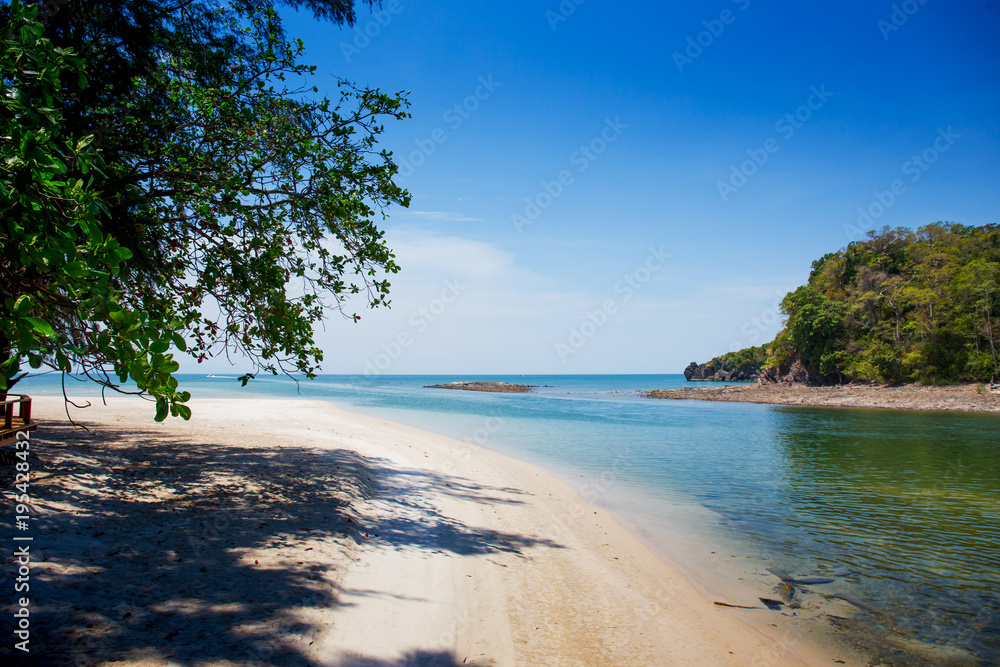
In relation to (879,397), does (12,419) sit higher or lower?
higher

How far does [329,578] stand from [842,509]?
35.3 ft

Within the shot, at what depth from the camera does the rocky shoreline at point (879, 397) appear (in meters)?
38.2

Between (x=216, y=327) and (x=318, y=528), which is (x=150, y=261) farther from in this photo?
(x=318, y=528)

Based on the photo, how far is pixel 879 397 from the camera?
4412cm

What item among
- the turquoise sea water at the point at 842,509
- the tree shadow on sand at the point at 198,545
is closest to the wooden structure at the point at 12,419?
the tree shadow on sand at the point at 198,545

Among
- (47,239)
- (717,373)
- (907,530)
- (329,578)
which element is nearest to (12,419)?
(329,578)

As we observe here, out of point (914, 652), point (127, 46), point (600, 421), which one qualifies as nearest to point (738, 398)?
point (600, 421)

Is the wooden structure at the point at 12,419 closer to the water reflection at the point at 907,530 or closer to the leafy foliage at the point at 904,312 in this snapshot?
the water reflection at the point at 907,530

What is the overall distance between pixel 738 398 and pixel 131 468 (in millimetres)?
57500

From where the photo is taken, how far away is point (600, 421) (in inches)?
1185

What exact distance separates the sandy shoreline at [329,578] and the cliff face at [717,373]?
414 feet

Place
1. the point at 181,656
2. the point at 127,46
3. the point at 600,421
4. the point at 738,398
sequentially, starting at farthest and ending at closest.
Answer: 1. the point at 738,398
2. the point at 600,421
3. the point at 127,46
4. the point at 181,656

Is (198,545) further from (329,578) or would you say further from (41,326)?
(41,326)

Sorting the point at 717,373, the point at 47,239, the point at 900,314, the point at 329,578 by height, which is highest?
the point at 900,314
